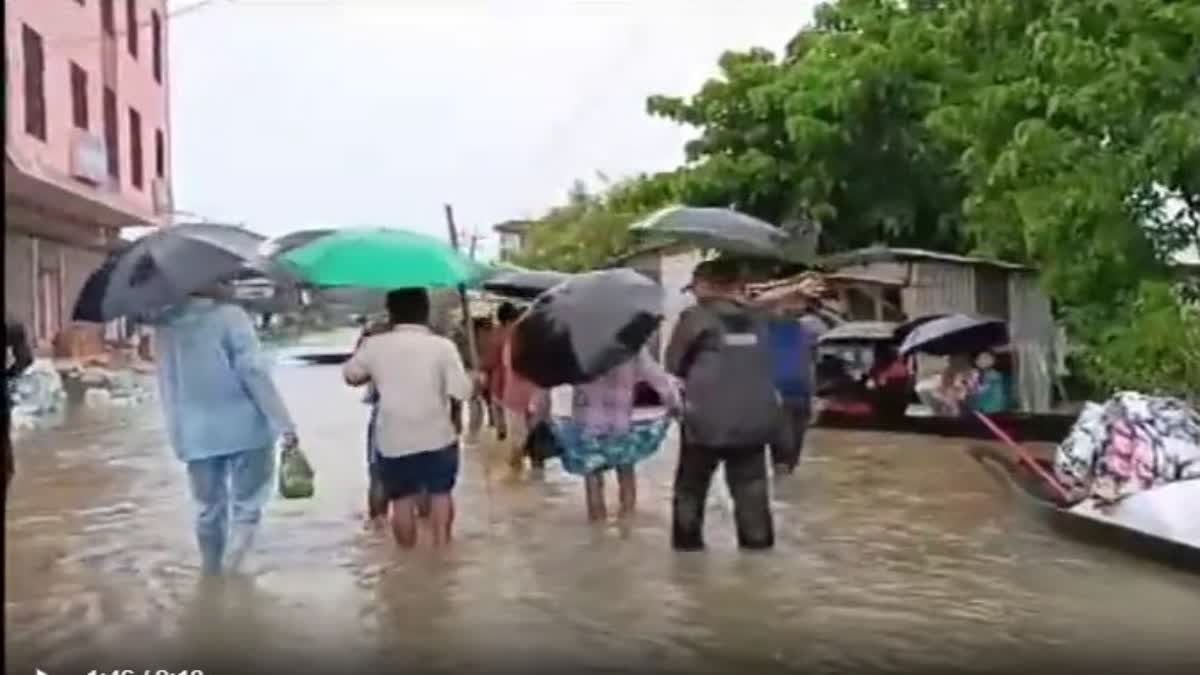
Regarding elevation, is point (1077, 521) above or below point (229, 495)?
below

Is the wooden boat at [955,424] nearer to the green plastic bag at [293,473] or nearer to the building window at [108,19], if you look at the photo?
the green plastic bag at [293,473]

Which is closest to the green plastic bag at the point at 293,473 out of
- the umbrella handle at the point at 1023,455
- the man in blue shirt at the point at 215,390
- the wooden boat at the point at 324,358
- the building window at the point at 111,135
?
the man in blue shirt at the point at 215,390

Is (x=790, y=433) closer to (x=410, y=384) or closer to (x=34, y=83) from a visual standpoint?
(x=410, y=384)

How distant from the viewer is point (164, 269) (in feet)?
19.4

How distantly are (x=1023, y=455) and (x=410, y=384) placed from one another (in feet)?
9.73

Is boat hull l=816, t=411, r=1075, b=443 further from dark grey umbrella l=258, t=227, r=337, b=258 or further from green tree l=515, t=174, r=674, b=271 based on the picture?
dark grey umbrella l=258, t=227, r=337, b=258

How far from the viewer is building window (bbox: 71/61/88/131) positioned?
7.48m

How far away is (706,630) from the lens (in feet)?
19.0

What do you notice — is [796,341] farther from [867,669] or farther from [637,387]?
[867,669]

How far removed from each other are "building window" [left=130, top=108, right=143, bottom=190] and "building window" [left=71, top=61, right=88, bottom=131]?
206mm

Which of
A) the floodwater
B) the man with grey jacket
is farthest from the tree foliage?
the man with grey jacket

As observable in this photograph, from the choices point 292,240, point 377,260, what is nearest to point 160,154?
point 292,240

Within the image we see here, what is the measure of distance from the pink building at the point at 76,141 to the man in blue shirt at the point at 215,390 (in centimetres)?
67

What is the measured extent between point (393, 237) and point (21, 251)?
1366mm
